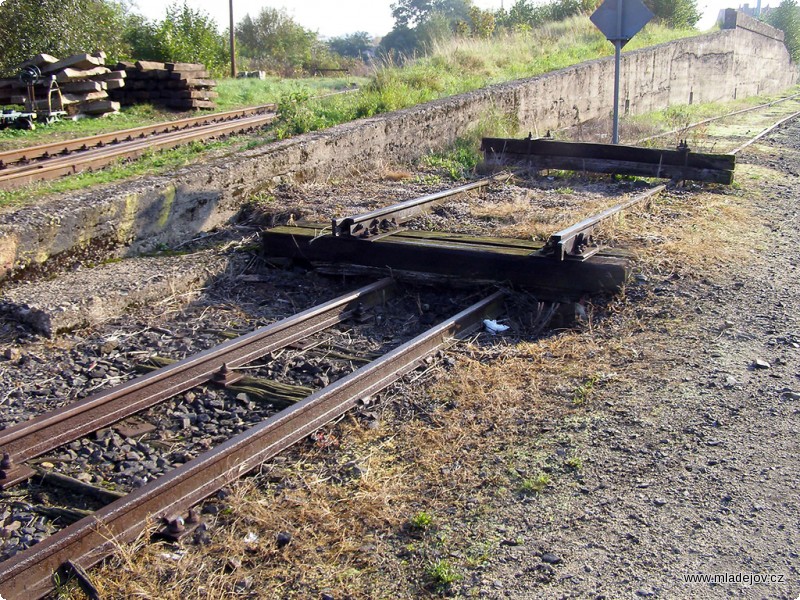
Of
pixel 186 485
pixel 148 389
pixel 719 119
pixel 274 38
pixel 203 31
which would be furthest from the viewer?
pixel 274 38

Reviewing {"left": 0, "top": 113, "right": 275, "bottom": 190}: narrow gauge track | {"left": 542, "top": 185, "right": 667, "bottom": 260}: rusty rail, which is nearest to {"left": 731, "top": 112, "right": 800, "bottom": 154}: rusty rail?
{"left": 542, "top": 185, "right": 667, "bottom": 260}: rusty rail

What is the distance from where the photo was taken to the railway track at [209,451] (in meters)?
3.07

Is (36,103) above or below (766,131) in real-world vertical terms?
above

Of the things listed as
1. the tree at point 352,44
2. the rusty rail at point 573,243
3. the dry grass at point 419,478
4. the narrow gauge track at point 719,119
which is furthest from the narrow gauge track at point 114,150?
the tree at point 352,44

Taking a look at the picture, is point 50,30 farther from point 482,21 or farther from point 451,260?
point 451,260

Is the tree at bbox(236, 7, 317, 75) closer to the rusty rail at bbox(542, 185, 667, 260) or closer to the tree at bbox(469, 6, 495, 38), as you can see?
the tree at bbox(469, 6, 495, 38)

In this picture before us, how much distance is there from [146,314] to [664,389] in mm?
3896

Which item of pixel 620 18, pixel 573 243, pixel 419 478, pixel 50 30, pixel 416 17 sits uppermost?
pixel 416 17

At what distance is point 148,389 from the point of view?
464 cm

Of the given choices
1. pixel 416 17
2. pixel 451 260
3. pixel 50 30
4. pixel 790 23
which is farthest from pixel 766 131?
pixel 416 17

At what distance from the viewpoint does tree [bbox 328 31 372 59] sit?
82688 millimetres

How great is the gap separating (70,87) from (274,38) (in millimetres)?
37130

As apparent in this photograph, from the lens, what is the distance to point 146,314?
6.20 m

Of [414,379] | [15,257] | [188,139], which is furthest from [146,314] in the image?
[188,139]
